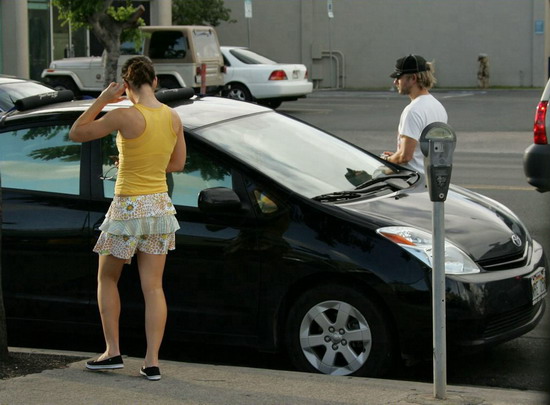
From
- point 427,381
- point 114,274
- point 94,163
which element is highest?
point 94,163

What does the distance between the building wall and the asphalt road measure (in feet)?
10.5

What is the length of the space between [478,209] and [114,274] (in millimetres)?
2288

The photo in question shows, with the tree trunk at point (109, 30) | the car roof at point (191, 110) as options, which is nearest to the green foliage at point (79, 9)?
the tree trunk at point (109, 30)

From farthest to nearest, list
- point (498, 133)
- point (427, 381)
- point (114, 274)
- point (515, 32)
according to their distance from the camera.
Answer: point (515, 32) < point (498, 133) < point (427, 381) < point (114, 274)

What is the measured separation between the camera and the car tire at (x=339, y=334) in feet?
19.2

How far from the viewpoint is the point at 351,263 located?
5871mm

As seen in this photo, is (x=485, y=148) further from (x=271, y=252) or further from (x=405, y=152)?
(x=271, y=252)

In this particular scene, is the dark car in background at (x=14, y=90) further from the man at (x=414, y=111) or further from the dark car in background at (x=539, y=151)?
the man at (x=414, y=111)

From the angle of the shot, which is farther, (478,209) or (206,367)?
(478,209)

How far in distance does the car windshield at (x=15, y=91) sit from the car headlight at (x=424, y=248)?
26.4 feet

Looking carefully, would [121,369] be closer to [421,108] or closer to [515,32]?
[421,108]

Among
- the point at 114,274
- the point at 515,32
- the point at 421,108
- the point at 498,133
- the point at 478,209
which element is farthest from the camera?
the point at 515,32

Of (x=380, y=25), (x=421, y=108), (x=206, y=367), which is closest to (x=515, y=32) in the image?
(x=380, y=25)

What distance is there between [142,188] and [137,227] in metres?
0.20
